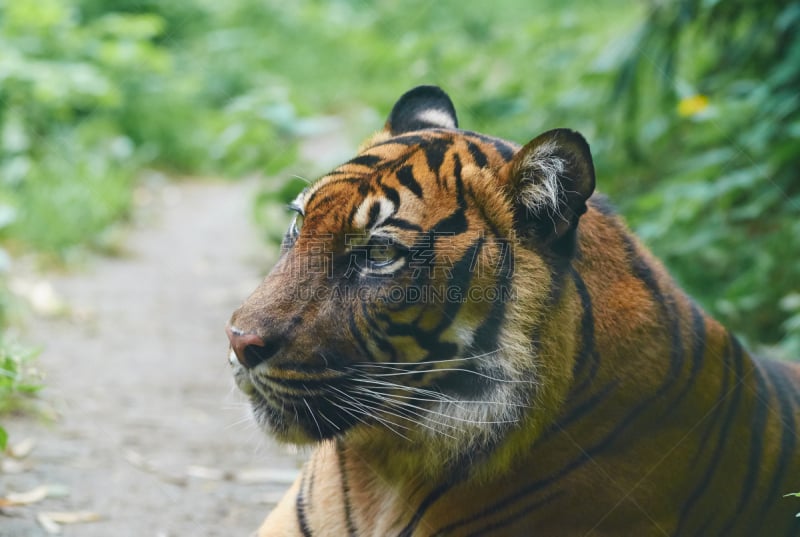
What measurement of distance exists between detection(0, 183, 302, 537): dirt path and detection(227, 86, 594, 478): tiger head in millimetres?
310

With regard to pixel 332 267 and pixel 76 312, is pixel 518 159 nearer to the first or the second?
pixel 332 267

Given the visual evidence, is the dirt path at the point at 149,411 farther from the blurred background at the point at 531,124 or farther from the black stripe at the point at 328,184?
→ the black stripe at the point at 328,184

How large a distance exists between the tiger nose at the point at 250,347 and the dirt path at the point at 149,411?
304mm

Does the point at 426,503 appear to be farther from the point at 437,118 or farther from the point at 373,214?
the point at 437,118

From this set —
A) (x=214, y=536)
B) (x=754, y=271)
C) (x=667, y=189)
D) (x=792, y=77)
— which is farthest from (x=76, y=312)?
(x=792, y=77)

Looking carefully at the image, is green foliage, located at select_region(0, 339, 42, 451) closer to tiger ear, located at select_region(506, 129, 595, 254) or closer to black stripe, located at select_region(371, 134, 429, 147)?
black stripe, located at select_region(371, 134, 429, 147)

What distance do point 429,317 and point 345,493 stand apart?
620mm

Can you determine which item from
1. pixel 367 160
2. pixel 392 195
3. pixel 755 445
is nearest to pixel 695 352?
pixel 755 445

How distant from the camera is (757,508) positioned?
7.56 feet

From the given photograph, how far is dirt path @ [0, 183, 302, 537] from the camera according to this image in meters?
3.24

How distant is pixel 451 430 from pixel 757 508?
87 cm

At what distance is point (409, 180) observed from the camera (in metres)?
2.26

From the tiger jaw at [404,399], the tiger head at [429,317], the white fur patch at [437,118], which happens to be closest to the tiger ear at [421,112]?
the white fur patch at [437,118]

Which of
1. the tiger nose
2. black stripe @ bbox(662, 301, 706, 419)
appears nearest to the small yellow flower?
black stripe @ bbox(662, 301, 706, 419)
